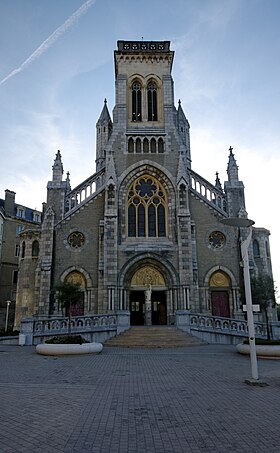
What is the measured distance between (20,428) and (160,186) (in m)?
26.5

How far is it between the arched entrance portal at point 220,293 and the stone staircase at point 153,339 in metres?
6.23

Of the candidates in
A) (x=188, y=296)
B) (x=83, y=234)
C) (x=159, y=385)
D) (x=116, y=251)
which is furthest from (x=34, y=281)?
(x=159, y=385)

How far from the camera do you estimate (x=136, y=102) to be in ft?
113

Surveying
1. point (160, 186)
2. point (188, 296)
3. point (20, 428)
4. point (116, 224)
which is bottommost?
point (20, 428)

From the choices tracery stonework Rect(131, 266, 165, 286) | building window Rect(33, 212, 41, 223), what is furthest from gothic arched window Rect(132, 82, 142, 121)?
building window Rect(33, 212, 41, 223)

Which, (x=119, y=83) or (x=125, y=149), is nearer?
(x=125, y=149)

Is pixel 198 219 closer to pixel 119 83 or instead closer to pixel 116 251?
pixel 116 251

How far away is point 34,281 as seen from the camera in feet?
105

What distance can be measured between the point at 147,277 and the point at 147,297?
1627 mm

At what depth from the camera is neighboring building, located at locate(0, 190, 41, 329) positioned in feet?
146

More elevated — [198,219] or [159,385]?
[198,219]

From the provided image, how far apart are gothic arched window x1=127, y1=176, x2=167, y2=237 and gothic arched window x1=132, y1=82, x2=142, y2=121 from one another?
654cm

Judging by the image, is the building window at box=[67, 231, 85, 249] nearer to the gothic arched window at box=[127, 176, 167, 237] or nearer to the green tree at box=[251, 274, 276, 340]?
the gothic arched window at box=[127, 176, 167, 237]

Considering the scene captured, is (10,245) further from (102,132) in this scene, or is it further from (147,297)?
(147,297)
